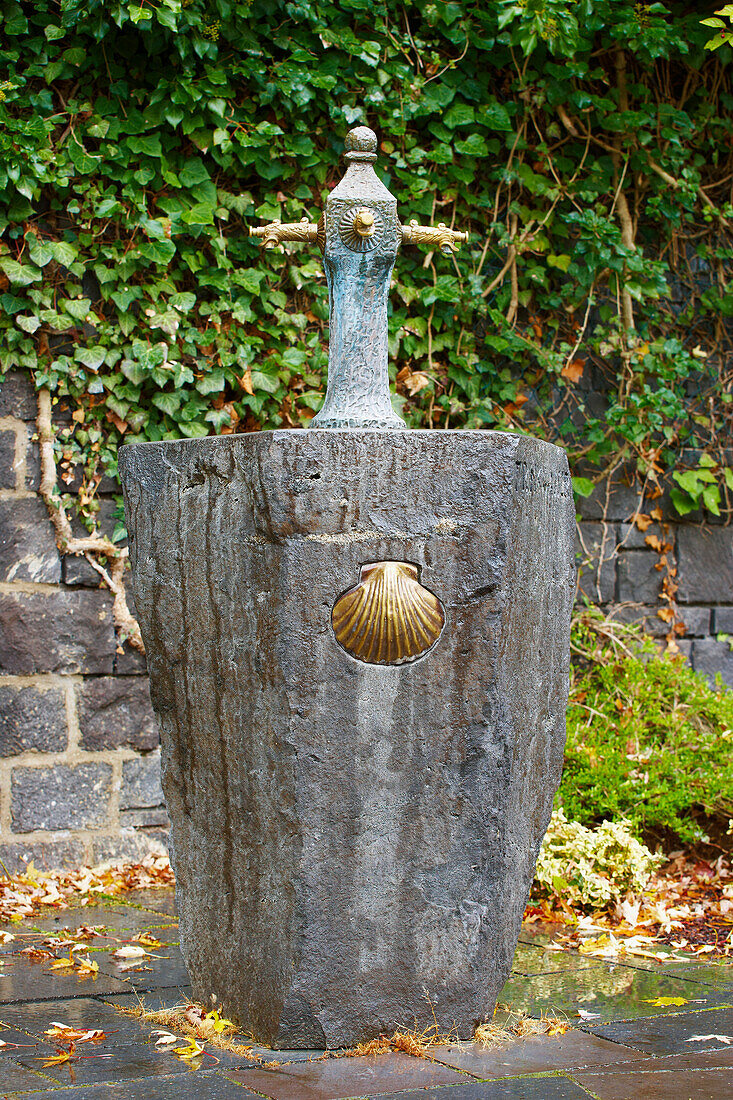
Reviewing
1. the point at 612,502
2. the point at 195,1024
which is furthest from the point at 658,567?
the point at 195,1024

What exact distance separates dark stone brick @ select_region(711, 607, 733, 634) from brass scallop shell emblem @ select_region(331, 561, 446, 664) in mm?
3079

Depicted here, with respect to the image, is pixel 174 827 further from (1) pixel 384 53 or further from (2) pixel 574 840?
(1) pixel 384 53

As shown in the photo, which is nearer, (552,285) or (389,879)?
(389,879)

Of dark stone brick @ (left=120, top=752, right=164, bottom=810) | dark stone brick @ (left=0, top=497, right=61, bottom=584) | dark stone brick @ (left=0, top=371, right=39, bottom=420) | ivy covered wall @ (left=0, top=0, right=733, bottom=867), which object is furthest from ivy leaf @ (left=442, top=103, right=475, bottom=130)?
dark stone brick @ (left=120, top=752, right=164, bottom=810)

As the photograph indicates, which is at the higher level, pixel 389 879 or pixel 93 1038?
pixel 389 879

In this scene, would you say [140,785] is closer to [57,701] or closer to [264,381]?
[57,701]

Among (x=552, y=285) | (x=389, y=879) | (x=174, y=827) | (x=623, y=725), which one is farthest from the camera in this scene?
(x=552, y=285)

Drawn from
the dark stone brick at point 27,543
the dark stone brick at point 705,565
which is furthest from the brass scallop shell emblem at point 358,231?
the dark stone brick at point 705,565

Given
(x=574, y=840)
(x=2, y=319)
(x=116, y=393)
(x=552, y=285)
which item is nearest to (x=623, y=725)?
(x=574, y=840)

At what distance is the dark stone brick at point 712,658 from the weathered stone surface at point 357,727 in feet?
9.11

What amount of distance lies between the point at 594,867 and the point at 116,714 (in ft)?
5.41

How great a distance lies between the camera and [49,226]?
12.1ft

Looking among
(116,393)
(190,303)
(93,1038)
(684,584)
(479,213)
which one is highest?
(479,213)

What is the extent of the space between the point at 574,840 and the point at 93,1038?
1.66 metres
